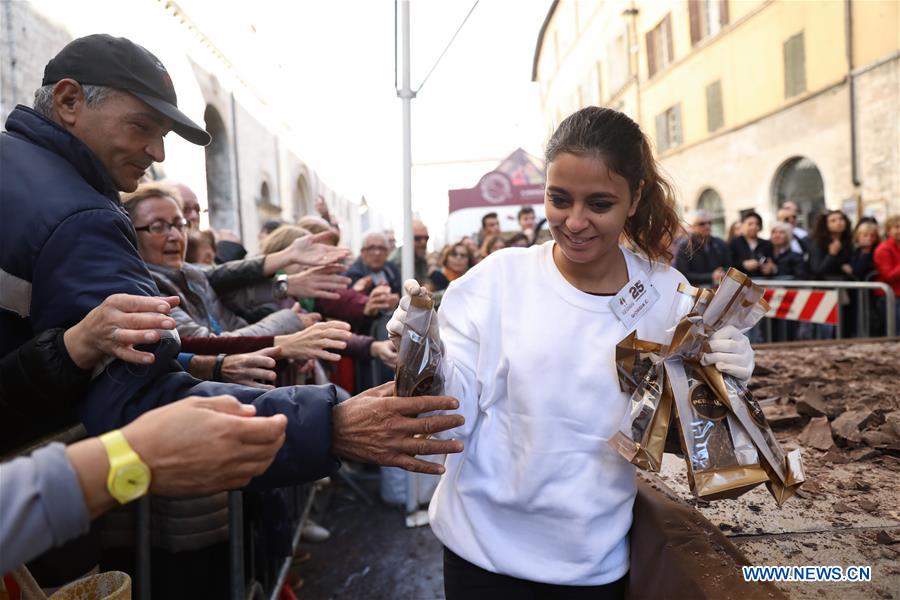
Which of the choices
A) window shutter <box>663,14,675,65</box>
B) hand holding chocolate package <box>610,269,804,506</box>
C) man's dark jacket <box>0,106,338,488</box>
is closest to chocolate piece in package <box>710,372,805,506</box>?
hand holding chocolate package <box>610,269,804,506</box>

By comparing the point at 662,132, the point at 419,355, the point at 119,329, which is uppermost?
the point at 662,132

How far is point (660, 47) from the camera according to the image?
20250mm

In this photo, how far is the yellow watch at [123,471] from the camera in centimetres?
92

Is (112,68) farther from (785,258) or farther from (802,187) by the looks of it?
(802,187)

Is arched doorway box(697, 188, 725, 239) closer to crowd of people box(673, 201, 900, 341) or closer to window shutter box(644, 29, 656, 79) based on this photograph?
window shutter box(644, 29, 656, 79)

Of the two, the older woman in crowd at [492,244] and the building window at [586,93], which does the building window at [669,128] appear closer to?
the building window at [586,93]

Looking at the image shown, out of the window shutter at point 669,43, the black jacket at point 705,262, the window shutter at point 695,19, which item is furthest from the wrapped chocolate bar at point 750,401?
the window shutter at point 669,43

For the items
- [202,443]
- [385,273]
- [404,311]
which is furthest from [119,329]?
[385,273]

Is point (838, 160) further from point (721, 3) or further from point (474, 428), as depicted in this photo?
point (474, 428)

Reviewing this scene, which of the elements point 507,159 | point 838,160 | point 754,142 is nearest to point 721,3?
point 754,142

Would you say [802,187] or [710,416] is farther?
[802,187]

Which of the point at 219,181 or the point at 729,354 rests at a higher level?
the point at 219,181

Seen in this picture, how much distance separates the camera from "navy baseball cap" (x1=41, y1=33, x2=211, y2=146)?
1.69 meters

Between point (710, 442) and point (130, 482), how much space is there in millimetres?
1262
